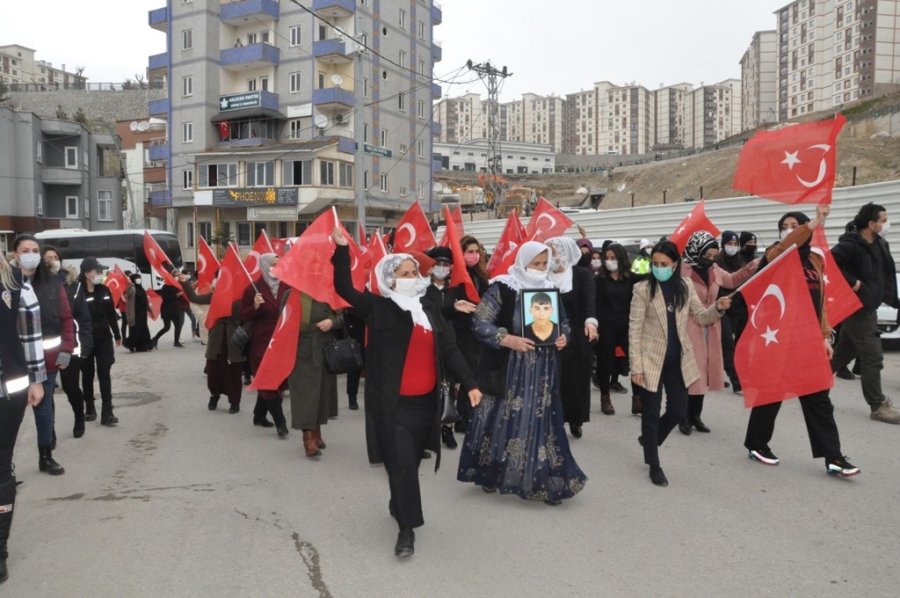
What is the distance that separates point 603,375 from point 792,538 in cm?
412

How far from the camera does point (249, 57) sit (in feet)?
149

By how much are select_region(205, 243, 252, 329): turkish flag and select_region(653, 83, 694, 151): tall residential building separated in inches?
6028

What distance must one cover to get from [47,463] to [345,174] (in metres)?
39.7

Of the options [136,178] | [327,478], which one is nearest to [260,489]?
[327,478]

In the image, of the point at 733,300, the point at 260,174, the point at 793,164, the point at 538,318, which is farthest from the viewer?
the point at 260,174

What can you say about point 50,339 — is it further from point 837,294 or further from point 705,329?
point 837,294

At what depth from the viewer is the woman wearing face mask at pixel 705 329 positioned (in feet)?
22.7

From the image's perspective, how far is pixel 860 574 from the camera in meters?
3.96

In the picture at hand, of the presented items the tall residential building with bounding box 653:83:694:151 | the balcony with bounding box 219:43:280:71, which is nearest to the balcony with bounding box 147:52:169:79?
the balcony with bounding box 219:43:280:71

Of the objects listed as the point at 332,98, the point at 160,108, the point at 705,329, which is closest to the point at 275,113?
the point at 332,98

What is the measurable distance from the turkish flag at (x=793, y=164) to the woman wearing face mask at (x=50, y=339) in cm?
552

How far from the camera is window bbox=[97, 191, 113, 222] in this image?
2078 inches

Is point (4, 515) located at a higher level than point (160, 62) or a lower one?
lower

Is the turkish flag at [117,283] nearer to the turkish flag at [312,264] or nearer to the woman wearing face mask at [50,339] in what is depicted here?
the woman wearing face mask at [50,339]
